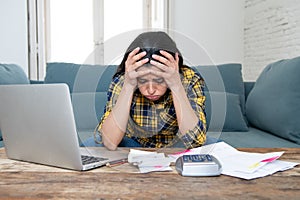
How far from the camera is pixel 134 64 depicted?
0.85 metres

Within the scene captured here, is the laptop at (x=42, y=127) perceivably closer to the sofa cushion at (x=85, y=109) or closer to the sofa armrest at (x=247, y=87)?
the sofa cushion at (x=85, y=109)

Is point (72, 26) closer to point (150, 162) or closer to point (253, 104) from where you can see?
point (253, 104)

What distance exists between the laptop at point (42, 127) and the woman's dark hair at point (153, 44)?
9.2 inches

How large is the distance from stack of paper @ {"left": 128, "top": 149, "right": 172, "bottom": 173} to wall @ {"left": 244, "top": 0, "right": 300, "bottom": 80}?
2.80 meters

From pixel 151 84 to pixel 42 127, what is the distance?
28 centimetres

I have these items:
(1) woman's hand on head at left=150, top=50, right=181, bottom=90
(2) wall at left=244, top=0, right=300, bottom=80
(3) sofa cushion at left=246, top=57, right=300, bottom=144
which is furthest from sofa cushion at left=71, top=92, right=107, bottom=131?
(2) wall at left=244, top=0, right=300, bottom=80

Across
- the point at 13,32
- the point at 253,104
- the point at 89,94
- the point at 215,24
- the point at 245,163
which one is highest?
the point at 215,24

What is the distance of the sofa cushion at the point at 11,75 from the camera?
2.08 meters

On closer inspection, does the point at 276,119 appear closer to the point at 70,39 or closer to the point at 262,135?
the point at 262,135

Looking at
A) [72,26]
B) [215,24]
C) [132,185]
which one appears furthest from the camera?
[72,26]

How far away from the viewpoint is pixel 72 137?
2.40ft

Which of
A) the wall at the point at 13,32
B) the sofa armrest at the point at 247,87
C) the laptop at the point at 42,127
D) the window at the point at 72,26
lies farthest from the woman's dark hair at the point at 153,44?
the window at the point at 72,26

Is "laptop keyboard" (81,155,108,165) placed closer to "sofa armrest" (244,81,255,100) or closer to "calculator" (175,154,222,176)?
"calculator" (175,154,222,176)

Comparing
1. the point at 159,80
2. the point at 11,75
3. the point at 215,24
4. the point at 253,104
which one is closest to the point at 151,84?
the point at 159,80
